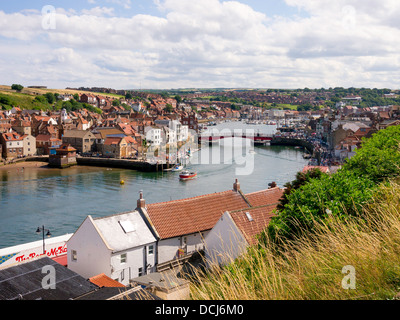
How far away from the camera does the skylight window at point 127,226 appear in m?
11.7

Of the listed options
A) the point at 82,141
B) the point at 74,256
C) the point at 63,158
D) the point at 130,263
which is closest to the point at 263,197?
the point at 130,263

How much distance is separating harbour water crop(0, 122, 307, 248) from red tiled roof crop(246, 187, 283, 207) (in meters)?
8.67

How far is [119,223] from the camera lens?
11.8m

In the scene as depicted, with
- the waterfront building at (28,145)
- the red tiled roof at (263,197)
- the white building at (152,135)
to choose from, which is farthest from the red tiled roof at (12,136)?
the red tiled roof at (263,197)

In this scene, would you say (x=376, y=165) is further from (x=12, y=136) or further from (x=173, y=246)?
(x=12, y=136)

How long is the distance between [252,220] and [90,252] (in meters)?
4.37

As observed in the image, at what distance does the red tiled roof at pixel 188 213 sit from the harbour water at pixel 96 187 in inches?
292

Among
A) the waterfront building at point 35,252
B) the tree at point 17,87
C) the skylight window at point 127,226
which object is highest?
the tree at point 17,87

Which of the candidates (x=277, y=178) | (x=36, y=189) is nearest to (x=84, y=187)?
(x=36, y=189)

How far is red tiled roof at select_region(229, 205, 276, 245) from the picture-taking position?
35.2ft

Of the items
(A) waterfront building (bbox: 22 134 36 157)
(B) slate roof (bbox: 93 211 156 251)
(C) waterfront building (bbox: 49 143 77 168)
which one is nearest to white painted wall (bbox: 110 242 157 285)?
(B) slate roof (bbox: 93 211 156 251)

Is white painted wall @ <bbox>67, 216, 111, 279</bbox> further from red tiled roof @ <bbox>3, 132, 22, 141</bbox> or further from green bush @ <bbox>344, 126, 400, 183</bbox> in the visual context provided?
red tiled roof @ <bbox>3, 132, 22, 141</bbox>

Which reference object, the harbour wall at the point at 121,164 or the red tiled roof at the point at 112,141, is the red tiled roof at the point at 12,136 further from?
the red tiled roof at the point at 112,141
